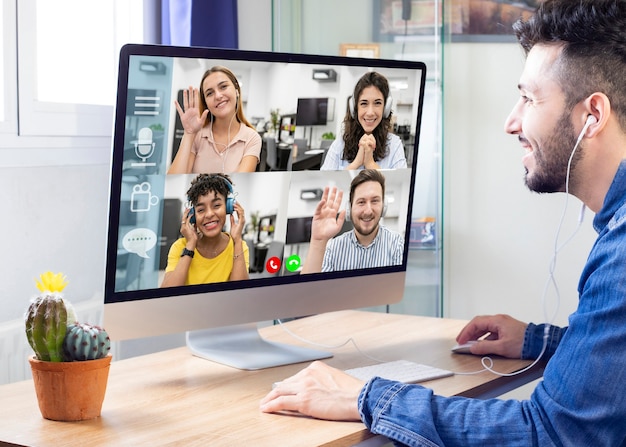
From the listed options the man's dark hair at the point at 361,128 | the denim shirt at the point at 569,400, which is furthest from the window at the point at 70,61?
the denim shirt at the point at 569,400

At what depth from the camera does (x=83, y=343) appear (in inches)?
50.9

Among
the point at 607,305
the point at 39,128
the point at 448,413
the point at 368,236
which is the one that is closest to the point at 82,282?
the point at 39,128

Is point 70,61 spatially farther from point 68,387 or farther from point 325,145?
point 68,387

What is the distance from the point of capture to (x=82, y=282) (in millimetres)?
2160

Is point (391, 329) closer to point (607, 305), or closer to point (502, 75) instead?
point (607, 305)

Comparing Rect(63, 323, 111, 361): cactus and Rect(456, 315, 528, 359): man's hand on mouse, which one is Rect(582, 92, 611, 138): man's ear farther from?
Rect(63, 323, 111, 361): cactus

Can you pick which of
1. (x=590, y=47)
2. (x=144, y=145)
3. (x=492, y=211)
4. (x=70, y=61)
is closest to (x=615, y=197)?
(x=590, y=47)

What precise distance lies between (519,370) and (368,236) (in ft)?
1.36

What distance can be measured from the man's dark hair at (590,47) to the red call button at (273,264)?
0.63m

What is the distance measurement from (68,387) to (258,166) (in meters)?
0.55

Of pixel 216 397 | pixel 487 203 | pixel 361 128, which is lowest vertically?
pixel 216 397

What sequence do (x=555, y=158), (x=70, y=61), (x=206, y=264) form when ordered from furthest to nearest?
(x=70, y=61)
(x=206, y=264)
(x=555, y=158)

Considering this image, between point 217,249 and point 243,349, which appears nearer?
point 217,249

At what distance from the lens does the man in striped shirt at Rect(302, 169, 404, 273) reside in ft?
5.80
